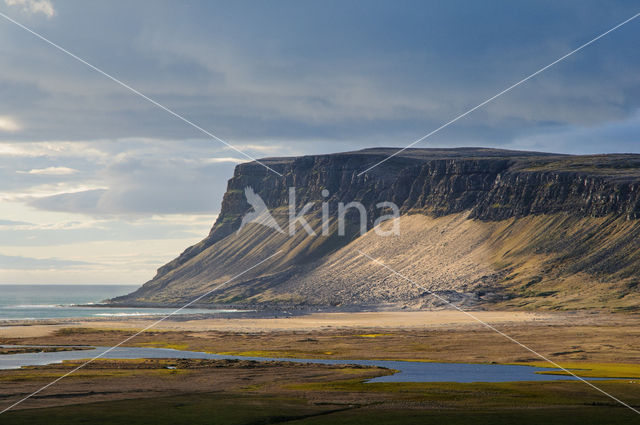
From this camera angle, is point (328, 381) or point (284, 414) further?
A: point (328, 381)

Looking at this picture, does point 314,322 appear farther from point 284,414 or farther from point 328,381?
point 284,414

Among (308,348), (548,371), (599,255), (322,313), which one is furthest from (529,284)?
(548,371)

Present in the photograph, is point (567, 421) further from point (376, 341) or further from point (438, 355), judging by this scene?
point (376, 341)

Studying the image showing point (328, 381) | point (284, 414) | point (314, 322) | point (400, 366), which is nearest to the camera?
point (284, 414)

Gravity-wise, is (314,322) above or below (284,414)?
above

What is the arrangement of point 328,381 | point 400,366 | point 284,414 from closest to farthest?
point 284,414
point 328,381
point 400,366

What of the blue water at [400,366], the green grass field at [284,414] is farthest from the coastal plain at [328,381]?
the blue water at [400,366]

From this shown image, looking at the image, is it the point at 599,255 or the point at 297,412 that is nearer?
the point at 297,412

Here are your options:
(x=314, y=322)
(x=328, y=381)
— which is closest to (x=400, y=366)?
(x=328, y=381)

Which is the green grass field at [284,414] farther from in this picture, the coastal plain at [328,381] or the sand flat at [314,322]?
the sand flat at [314,322]

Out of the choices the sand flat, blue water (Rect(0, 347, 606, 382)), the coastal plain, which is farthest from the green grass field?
the sand flat
